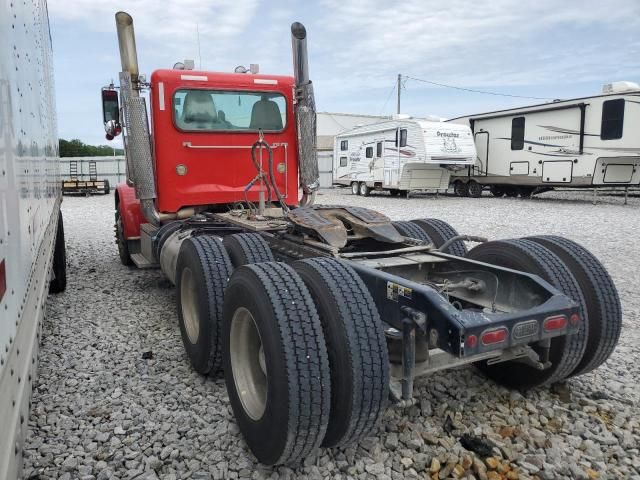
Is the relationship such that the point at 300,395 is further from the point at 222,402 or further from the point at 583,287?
the point at 583,287

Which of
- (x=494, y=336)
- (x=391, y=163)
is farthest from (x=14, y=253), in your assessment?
(x=391, y=163)

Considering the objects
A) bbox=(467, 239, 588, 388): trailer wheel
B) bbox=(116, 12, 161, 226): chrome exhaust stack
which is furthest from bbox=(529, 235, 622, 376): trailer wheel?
bbox=(116, 12, 161, 226): chrome exhaust stack

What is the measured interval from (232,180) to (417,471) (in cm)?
416

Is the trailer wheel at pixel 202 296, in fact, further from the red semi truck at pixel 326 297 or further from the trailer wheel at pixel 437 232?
the trailer wheel at pixel 437 232

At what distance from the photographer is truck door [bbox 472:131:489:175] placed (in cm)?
1891

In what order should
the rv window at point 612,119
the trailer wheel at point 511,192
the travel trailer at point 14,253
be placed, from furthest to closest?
the trailer wheel at point 511,192
the rv window at point 612,119
the travel trailer at point 14,253

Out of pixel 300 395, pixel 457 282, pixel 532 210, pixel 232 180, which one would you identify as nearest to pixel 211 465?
pixel 300 395

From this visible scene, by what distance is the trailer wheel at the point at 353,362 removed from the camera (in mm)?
2326

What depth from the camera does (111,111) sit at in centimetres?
578

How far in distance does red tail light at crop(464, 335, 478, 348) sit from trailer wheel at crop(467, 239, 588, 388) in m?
0.92

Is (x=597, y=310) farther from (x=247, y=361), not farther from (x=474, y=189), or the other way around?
(x=474, y=189)

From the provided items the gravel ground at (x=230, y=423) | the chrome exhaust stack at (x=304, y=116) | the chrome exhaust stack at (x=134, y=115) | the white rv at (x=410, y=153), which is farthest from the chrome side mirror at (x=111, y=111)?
the white rv at (x=410, y=153)

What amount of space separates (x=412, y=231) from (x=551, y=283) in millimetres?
1723

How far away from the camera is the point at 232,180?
5945 mm
